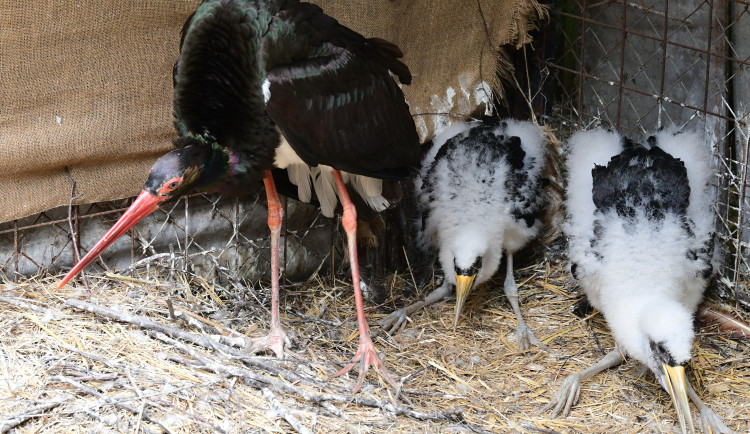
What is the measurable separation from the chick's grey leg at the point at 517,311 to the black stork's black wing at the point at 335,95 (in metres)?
1.05

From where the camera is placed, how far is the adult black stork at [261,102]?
353 cm

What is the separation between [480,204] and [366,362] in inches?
43.5

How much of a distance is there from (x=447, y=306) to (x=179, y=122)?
1.86 meters

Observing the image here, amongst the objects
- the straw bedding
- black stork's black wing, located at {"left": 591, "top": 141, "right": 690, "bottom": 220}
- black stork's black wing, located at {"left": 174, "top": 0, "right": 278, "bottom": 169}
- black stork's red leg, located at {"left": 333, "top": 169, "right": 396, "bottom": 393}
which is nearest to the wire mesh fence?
the straw bedding

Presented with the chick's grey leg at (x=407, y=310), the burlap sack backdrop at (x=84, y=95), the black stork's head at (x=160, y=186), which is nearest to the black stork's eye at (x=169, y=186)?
the black stork's head at (x=160, y=186)

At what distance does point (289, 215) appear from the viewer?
480 cm

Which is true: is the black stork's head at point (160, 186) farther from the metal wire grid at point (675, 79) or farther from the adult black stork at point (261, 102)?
the metal wire grid at point (675, 79)

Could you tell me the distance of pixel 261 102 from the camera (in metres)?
3.57

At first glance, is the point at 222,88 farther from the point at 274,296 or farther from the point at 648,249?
the point at 648,249

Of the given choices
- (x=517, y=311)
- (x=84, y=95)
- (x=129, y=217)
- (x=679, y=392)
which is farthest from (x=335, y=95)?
(x=679, y=392)

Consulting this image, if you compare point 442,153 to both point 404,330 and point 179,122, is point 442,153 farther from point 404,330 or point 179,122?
point 179,122

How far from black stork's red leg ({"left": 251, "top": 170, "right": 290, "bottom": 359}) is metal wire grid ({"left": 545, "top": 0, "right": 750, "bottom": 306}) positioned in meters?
1.84

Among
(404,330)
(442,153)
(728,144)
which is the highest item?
(728,144)

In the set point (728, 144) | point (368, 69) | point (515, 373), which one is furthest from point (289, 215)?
point (728, 144)
